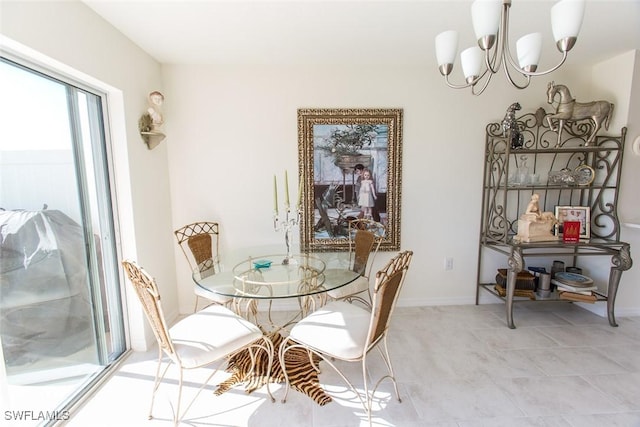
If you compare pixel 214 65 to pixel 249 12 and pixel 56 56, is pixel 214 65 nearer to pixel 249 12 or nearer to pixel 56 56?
pixel 249 12

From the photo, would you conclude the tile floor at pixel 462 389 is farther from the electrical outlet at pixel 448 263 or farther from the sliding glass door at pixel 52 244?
the electrical outlet at pixel 448 263

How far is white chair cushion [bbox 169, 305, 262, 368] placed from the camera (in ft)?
4.96

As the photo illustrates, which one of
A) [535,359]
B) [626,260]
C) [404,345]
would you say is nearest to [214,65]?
[404,345]

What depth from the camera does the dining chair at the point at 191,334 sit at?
4.55ft

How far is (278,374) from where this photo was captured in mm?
1948

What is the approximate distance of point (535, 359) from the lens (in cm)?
211

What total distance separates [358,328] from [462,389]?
81cm

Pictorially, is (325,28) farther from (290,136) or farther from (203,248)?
(203,248)

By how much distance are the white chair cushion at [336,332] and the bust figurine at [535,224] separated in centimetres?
171

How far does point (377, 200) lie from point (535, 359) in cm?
170

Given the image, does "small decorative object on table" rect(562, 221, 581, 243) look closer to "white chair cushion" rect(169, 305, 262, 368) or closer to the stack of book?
the stack of book

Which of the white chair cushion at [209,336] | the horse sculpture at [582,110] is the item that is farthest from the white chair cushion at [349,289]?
the horse sculpture at [582,110]

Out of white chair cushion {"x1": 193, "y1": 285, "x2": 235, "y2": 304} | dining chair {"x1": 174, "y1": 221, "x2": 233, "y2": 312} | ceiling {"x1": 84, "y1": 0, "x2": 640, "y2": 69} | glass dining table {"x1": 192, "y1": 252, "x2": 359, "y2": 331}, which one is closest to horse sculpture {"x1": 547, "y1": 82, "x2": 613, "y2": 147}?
ceiling {"x1": 84, "y1": 0, "x2": 640, "y2": 69}

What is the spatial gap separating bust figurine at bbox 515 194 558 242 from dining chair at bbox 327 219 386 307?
1198 millimetres
